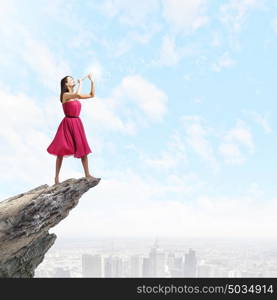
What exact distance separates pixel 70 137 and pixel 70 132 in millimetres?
134

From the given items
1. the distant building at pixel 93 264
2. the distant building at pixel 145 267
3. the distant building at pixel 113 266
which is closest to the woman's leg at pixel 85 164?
the distant building at pixel 93 264

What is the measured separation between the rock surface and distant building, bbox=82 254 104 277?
879cm

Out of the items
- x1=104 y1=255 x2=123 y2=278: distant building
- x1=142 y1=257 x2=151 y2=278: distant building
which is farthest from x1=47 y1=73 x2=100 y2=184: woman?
x1=142 y1=257 x2=151 y2=278: distant building

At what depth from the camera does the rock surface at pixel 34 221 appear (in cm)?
762

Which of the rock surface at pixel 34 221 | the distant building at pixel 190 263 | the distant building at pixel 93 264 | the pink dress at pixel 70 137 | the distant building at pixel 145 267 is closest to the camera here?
the rock surface at pixel 34 221

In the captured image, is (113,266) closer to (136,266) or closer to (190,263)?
(136,266)

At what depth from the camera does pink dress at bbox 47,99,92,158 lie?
8.05 m

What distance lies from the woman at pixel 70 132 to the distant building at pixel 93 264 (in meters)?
9.60

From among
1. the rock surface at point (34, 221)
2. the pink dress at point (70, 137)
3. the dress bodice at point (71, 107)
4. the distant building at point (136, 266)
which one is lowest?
the distant building at point (136, 266)

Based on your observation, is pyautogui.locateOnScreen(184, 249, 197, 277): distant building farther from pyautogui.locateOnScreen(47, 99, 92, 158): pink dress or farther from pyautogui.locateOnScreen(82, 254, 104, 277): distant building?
pyautogui.locateOnScreen(47, 99, 92, 158): pink dress

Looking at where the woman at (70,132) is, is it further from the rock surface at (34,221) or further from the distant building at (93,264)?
the distant building at (93,264)

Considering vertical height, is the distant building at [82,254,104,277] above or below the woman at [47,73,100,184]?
below
